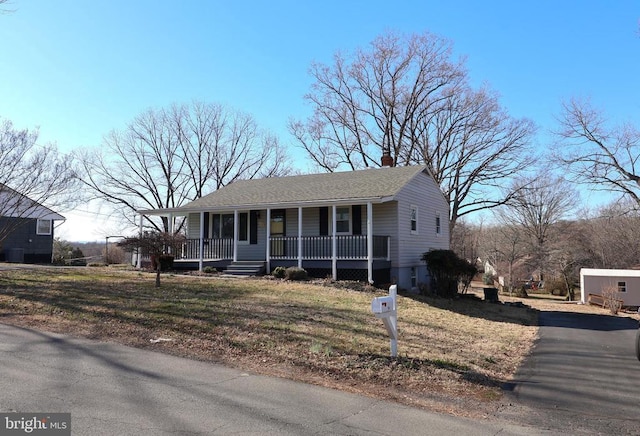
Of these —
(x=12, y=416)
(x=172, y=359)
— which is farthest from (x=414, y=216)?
(x=12, y=416)

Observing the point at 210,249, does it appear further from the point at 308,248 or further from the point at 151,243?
the point at 151,243

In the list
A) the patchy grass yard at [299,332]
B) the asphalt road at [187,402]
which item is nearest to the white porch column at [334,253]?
the patchy grass yard at [299,332]

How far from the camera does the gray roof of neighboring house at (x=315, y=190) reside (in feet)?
60.3

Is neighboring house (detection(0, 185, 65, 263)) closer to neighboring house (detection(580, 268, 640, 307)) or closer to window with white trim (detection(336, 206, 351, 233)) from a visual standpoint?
window with white trim (detection(336, 206, 351, 233))

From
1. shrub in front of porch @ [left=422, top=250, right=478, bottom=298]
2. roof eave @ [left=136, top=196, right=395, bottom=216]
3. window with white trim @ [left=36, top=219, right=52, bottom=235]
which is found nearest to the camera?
roof eave @ [left=136, top=196, right=395, bottom=216]

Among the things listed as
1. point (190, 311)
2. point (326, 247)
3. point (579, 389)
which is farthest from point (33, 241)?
point (579, 389)

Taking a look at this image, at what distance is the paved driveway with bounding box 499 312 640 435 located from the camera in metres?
4.73

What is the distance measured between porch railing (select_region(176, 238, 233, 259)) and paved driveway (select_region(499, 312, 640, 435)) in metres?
13.8

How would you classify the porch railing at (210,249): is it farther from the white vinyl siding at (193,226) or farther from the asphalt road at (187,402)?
the asphalt road at (187,402)

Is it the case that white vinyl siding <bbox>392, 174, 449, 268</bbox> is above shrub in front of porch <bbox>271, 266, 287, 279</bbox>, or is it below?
above

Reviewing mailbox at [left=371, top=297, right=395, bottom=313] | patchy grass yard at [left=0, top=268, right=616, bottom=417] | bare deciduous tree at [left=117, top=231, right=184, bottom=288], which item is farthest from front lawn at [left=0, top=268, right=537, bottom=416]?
bare deciduous tree at [left=117, top=231, right=184, bottom=288]

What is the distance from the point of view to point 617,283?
3253 centimetres

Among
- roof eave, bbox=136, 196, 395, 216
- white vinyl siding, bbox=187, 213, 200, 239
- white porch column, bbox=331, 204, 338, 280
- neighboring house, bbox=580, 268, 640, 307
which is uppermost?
roof eave, bbox=136, 196, 395, 216

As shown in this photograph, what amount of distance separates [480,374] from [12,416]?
558cm
